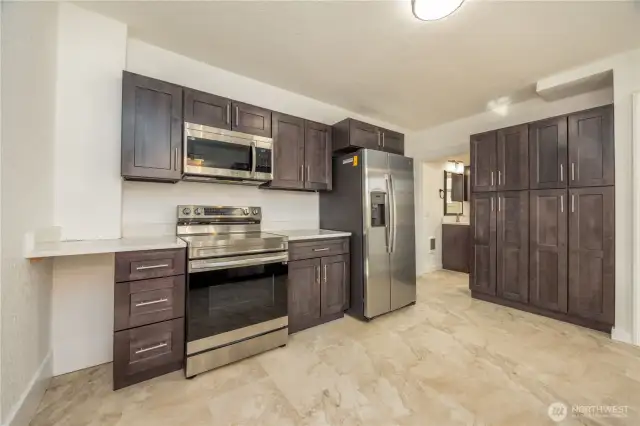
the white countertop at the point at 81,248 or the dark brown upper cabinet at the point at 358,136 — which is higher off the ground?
A: the dark brown upper cabinet at the point at 358,136

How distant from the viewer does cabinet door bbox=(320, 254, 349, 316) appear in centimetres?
275

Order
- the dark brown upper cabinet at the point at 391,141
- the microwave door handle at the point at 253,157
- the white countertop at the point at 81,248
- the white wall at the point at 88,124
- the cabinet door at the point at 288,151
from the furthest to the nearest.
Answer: the dark brown upper cabinet at the point at 391,141 → the cabinet door at the point at 288,151 → the microwave door handle at the point at 253,157 → the white wall at the point at 88,124 → the white countertop at the point at 81,248

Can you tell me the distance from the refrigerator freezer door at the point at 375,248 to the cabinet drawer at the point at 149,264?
181 centimetres

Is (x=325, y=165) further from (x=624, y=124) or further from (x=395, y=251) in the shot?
(x=624, y=124)

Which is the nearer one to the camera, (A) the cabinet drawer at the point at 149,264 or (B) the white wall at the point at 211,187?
(A) the cabinet drawer at the point at 149,264

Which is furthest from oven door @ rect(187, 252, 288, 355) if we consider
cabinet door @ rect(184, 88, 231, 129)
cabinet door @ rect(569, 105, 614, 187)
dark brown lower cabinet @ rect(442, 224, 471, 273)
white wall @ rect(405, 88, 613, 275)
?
dark brown lower cabinet @ rect(442, 224, 471, 273)

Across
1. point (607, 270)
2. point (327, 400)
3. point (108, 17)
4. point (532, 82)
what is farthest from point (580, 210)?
point (108, 17)

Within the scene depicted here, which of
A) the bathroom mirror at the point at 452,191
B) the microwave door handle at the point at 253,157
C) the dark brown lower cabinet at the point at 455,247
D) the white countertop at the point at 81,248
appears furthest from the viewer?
the bathroom mirror at the point at 452,191

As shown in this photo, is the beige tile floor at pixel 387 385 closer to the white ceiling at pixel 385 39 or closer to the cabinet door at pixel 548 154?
the cabinet door at pixel 548 154

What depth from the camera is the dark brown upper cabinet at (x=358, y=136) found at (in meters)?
2.99

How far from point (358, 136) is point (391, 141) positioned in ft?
1.95

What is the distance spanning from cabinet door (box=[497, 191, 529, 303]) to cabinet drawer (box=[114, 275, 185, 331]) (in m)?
3.60

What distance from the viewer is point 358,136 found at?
3.04 m

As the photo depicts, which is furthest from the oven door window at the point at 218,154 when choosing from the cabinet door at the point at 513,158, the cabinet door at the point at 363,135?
the cabinet door at the point at 513,158
